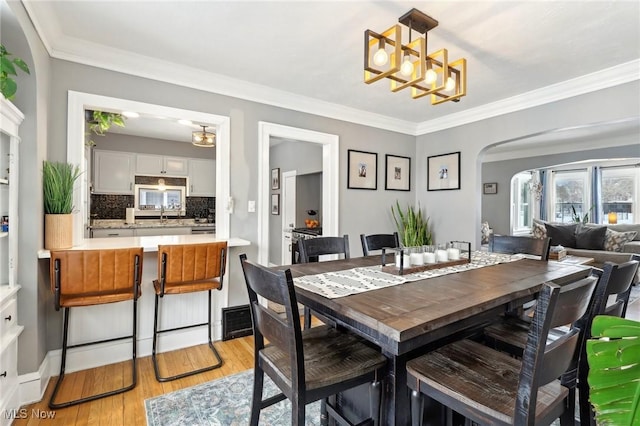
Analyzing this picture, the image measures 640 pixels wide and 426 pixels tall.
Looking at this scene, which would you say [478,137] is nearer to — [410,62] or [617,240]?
[410,62]

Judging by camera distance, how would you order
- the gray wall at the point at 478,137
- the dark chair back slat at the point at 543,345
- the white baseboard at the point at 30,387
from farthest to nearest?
1. the gray wall at the point at 478,137
2. the white baseboard at the point at 30,387
3. the dark chair back slat at the point at 543,345

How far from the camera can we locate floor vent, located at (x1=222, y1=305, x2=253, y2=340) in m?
2.91

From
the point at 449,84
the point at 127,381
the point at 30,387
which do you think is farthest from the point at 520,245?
the point at 30,387

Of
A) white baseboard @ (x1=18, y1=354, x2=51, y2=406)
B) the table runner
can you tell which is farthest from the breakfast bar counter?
the table runner

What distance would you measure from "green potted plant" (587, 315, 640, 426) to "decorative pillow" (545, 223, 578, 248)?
594 cm

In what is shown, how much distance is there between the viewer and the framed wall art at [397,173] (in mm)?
4172

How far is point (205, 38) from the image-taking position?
87.3 inches

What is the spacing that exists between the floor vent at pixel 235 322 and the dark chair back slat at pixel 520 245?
234cm

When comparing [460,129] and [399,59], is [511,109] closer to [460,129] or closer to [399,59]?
[460,129]

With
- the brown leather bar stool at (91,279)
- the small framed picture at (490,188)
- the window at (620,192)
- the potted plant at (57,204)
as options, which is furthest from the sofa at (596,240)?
the potted plant at (57,204)

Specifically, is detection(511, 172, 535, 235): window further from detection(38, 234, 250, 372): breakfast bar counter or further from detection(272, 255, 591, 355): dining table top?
detection(38, 234, 250, 372): breakfast bar counter

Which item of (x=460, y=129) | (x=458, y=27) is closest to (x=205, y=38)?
(x=458, y=27)

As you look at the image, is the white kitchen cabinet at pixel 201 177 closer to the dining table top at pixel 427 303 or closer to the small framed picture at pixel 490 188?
the dining table top at pixel 427 303

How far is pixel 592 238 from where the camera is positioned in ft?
16.5
